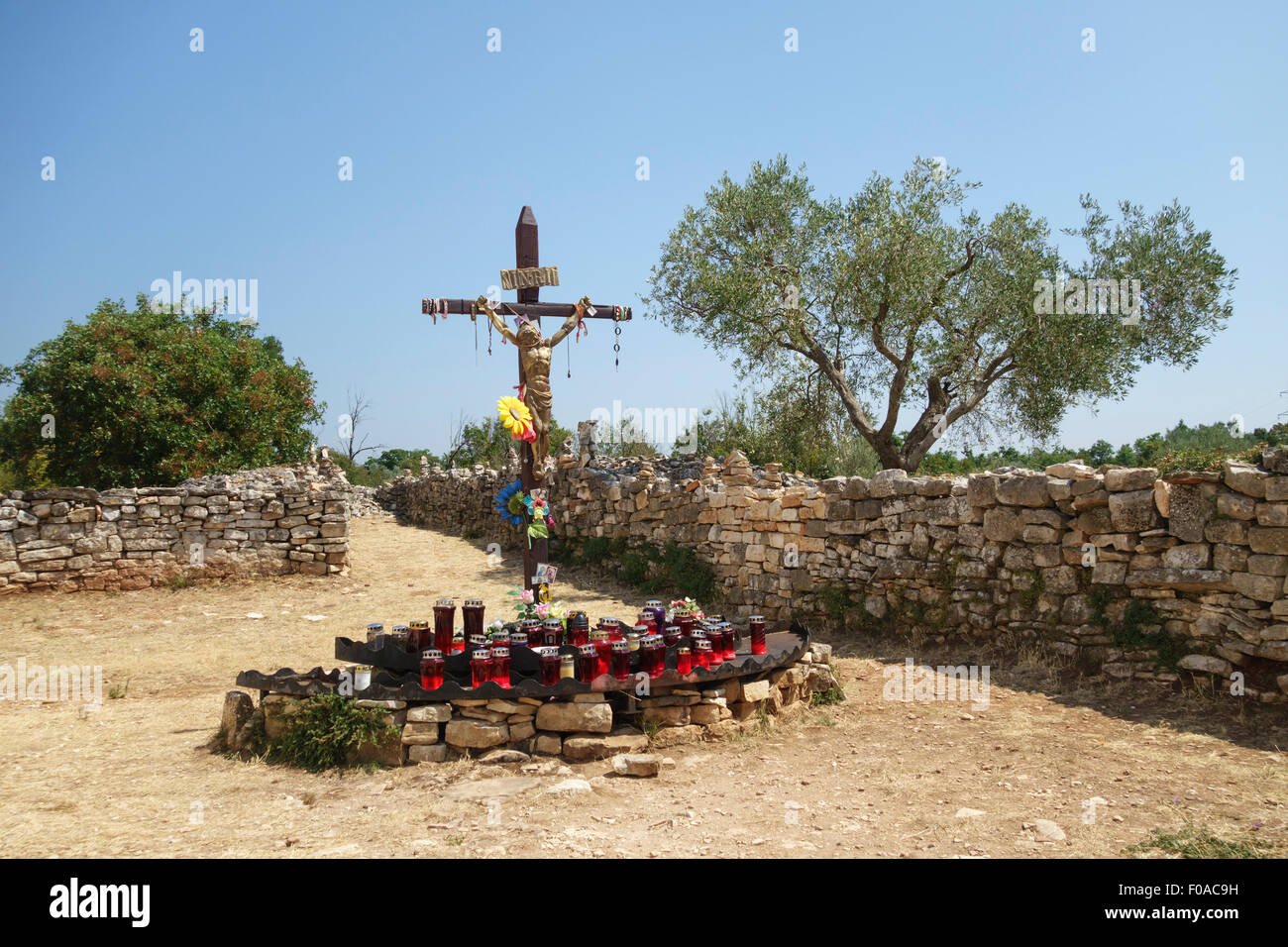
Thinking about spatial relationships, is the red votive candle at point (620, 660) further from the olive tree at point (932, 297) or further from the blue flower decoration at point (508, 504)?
the olive tree at point (932, 297)

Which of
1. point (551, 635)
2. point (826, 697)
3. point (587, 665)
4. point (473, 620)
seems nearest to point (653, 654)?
point (587, 665)

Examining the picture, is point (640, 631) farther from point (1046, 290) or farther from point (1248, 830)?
point (1046, 290)

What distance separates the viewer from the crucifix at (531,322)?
660 cm

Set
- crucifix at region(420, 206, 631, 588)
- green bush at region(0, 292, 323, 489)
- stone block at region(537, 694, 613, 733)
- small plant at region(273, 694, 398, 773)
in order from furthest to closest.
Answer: green bush at region(0, 292, 323, 489) → crucifix at region(420, 206, 631, 588) → stone block at region(537, 694, 613, 733) → small plant at region(273, 694, 398, 773)

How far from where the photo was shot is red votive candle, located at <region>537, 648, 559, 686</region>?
4836 mm

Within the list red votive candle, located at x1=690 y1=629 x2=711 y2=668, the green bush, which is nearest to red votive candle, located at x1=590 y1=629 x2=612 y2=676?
red votive candle, located at x1=690 y1=629 x2=711 y2=668

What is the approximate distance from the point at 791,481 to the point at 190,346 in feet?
37.8

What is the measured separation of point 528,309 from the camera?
22.5 feet

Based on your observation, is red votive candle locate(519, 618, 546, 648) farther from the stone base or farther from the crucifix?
the crucifix

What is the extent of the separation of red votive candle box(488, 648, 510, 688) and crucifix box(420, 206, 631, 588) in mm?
1591

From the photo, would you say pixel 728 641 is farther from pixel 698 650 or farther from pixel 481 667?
pixel 481 667

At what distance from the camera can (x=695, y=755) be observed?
497 centimetres

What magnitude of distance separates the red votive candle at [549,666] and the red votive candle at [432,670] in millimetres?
604

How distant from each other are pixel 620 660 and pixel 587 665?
0.72 ft
